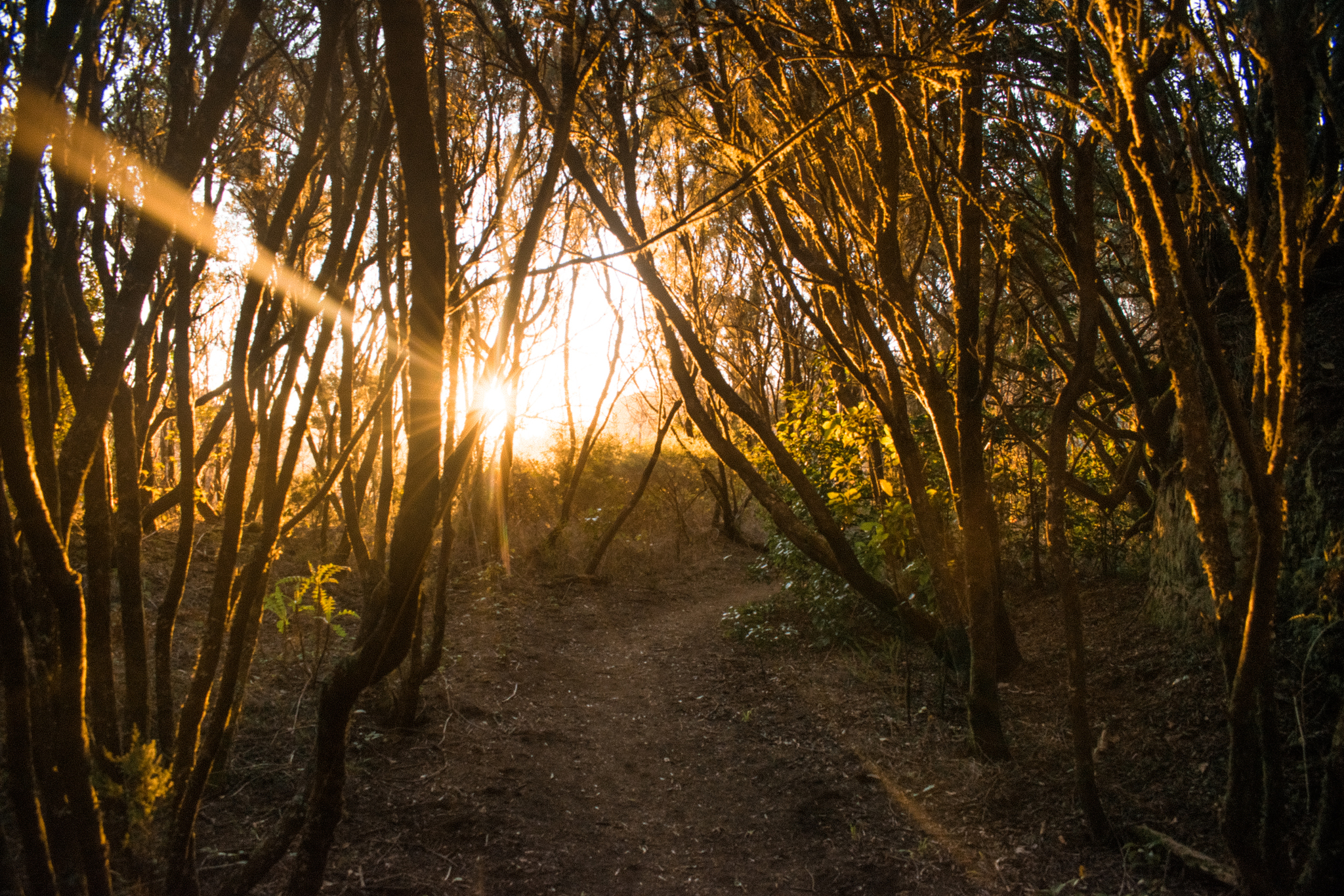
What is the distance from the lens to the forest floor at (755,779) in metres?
2.97

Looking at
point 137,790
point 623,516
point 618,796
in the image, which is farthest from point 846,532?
point 137,790

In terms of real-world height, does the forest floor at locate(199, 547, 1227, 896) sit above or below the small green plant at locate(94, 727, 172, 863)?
below

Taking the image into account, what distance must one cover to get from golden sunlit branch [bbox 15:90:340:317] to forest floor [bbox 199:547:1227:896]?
200cm

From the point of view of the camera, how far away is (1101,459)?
6535 millimetres

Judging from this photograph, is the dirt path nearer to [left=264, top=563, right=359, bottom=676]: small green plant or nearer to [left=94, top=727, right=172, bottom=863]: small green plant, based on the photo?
[left=264, top=563, right=359, bottom=676]: small green plant

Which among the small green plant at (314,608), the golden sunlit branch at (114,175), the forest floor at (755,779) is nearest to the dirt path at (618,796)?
the forest floor at (755,779)

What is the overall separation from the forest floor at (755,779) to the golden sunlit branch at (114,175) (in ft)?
6.57

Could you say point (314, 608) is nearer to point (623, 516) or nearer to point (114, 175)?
point (114, 175)

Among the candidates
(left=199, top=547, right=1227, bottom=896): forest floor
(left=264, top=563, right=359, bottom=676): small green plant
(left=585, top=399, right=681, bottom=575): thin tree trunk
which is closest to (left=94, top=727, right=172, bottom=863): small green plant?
(left=199, top=547, right=1227, bottom=896): forest floor

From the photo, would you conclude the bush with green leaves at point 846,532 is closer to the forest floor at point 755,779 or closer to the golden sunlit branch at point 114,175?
the forest floor at point 755,779

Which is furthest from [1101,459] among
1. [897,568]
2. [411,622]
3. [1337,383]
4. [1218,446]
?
[411,622]

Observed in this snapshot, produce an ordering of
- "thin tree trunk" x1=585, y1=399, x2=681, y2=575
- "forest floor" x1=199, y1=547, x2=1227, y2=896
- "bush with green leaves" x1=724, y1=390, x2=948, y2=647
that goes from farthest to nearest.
A: "thin tree trunk" x1=585, y1=399, x2=681, y2=575, "bush with green leaves" x1=724, y1=390, x2=948, y2=647, "forest floor" x1=199, y1=547, x2=1227, y2=896

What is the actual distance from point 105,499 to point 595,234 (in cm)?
828

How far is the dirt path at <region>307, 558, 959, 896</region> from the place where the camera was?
10.0 feet
